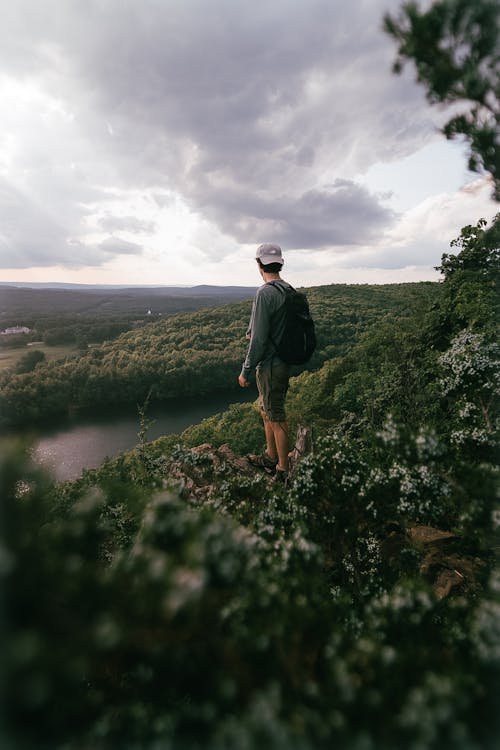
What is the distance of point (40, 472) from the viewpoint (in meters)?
2.18

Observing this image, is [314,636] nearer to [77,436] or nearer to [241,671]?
[241,671]

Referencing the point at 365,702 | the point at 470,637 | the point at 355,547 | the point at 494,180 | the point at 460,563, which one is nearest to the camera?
the point at 365,702

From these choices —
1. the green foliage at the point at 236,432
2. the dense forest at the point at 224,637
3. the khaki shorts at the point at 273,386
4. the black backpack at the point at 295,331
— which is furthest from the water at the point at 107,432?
the dense forest at the point at 224,637

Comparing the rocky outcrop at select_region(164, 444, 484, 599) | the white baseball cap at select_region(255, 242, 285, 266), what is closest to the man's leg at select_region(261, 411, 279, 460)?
the rocky outcrop at select_region(164, 444, 484, 599)

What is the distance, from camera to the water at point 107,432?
135 ft

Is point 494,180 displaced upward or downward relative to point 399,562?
upward

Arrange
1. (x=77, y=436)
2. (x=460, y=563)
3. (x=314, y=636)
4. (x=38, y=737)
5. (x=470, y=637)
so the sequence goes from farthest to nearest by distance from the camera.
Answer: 1. (x=77, y=436)
2. (x=460, y=563)
3. (x=470, y=637)
4. (x=314, y=636)
5. (x=38, y=737)

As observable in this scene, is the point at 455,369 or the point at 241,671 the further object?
the point at 455,369

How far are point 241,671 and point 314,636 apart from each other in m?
0.51

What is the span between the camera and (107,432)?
48438mm

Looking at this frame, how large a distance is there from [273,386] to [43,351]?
45.3 metres

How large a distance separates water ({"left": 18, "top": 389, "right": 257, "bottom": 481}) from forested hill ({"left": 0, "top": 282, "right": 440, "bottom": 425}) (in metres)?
3.26

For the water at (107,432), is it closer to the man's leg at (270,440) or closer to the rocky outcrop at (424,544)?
the man's leg at (270,440)

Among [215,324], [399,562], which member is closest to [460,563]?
[399,562]
